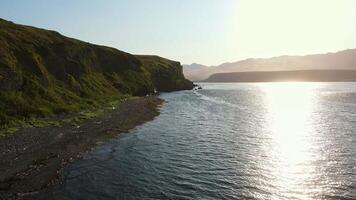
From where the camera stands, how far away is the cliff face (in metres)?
63.1

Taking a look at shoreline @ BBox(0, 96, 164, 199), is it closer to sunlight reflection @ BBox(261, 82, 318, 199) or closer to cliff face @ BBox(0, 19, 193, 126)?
cliff face @ BBox(0, 19, 193, 126)

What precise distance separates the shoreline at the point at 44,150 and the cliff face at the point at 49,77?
26.4 ft

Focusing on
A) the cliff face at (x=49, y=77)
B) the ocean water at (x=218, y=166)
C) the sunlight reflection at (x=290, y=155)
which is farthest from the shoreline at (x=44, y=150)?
the sunlight reflection at (x=290, y=155)

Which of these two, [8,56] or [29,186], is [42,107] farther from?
[29,186]

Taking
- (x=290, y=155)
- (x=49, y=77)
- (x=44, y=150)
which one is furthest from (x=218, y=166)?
(x=49, y=77)

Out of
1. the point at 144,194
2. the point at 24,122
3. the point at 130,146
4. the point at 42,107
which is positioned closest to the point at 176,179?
the point at 144,194

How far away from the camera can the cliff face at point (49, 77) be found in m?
63.1

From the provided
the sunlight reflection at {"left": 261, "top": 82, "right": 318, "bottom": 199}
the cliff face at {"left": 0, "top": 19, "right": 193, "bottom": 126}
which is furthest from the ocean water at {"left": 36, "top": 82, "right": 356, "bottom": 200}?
the cliff face at {"left": 0, "top": 19, "right": 193, "bottom": 126}

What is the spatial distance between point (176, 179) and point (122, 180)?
5.27m

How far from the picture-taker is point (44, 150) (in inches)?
1695

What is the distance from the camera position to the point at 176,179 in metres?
34.0

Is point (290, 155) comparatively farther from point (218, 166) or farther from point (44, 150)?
point (44, 150)

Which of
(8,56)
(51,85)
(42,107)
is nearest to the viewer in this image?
(42,107)

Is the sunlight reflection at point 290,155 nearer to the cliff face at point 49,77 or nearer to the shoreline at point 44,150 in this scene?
the shoreline at point 44,150
